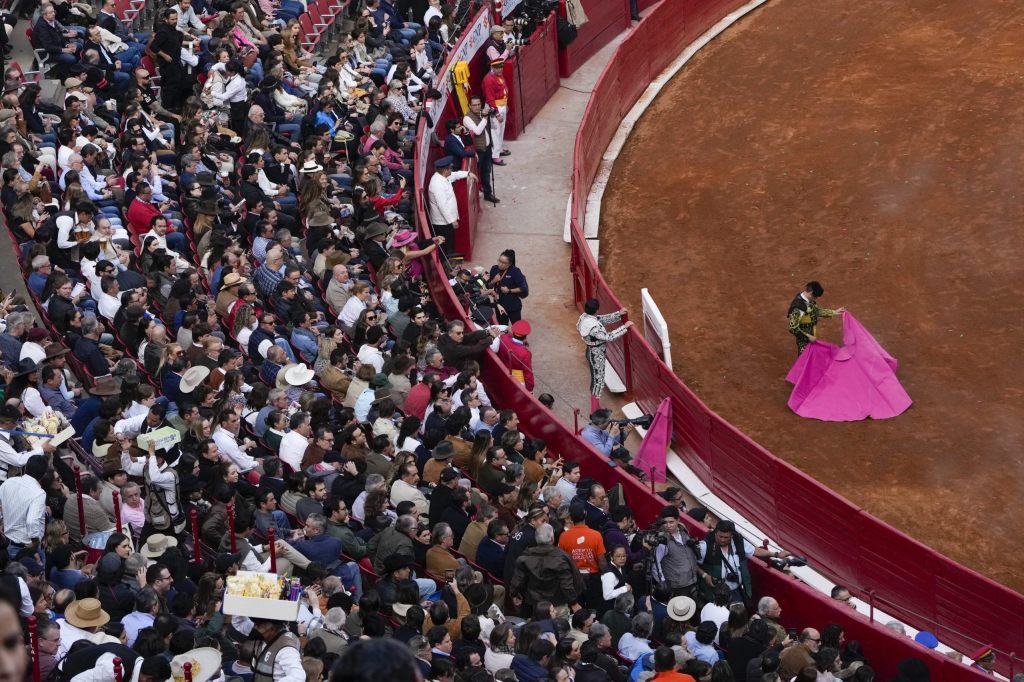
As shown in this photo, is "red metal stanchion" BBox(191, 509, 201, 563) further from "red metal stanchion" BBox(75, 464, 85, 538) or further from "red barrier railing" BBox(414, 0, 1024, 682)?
"red barrier railing" BBox(414, 0, 1024, 682)

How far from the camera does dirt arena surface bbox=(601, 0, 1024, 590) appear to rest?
16.8 metres

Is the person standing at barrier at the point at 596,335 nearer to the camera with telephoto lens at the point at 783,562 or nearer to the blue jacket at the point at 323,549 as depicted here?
the camera with telephoto lens at the point at 783,562

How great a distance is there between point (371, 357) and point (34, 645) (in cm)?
622

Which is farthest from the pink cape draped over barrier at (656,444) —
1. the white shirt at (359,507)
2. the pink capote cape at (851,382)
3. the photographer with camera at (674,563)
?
the white shirt at (359,507)

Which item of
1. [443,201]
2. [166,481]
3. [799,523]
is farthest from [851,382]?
→ [166,481]

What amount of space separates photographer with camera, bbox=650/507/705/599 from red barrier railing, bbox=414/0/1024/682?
91 centimetres

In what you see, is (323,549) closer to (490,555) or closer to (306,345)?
(490,555)

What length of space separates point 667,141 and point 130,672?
17.2 metres

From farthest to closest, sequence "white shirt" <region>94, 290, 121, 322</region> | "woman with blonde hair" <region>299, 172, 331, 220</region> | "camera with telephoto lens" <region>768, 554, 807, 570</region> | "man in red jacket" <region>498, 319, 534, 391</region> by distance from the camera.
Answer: "woman with blonde hair" <region>299, 172, 331, 220</region> < "man in red jacket" <region>498, 319, 534, 391</region> < "white shirt" <region>94, 290, 121, 322</region> < "camera with telephoto lens" <region>768, 554, 807, 570</region>

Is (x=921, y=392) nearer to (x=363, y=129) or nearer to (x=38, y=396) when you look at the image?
(x=363, y=129)

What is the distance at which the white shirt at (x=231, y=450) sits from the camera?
12406mm

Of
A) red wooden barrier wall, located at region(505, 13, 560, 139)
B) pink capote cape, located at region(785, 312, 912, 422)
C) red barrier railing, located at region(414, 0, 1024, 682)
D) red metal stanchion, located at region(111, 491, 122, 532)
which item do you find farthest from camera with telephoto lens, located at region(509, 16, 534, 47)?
red metal stanchion, located at region(111, 491, 122, 532)

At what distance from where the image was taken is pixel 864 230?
70.4ft

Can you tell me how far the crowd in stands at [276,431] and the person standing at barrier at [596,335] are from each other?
84 cm
